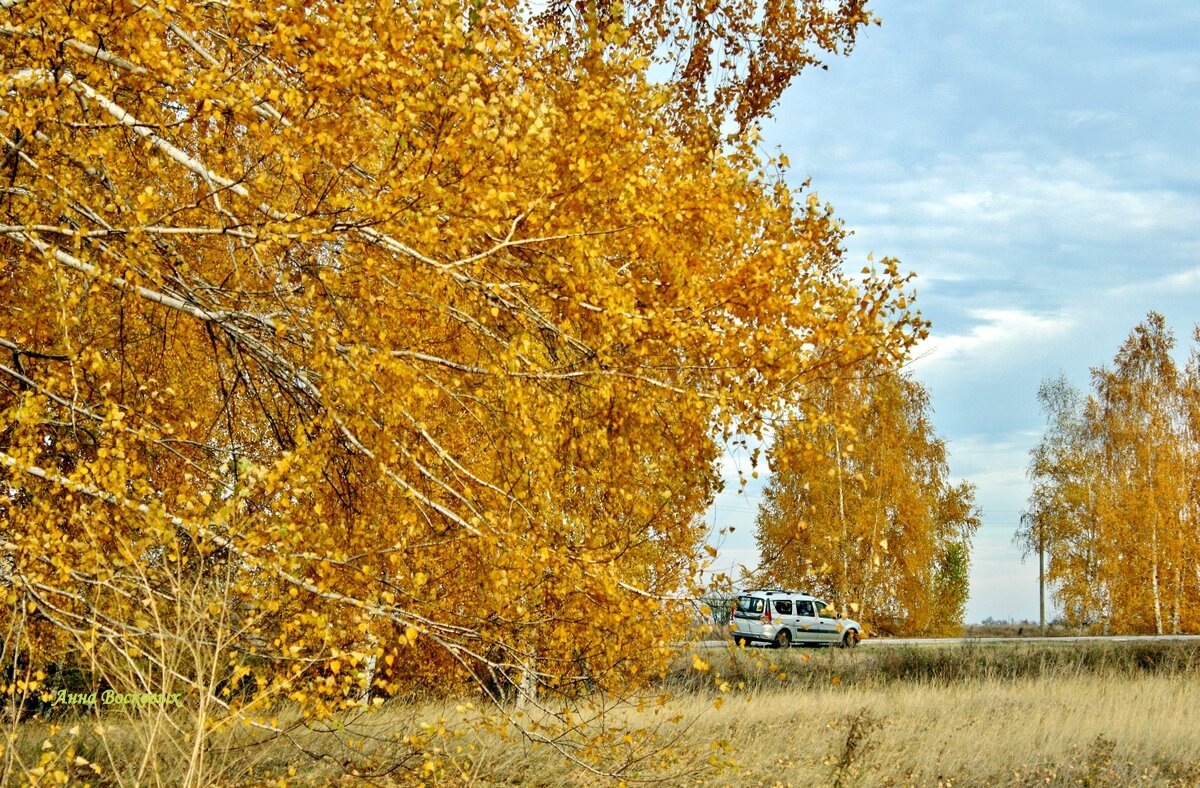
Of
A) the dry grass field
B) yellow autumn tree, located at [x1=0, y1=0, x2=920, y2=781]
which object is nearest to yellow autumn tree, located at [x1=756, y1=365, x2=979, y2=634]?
the dry grass field

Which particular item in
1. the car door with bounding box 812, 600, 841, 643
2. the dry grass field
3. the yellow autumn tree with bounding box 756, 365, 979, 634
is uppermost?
the yellow autumn tree with bounding box 756, 365, 979, 634

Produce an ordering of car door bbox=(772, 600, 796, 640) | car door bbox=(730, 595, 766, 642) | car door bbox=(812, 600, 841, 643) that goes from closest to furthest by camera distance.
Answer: car door bbox=(730, 595, 766, 642)
car door bbox=(772, 600, 796, 640)
car door bbox=(812, 600, 841, 643)

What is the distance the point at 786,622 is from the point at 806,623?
0.58 m

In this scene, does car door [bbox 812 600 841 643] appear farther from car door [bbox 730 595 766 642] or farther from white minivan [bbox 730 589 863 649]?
car door [bbox 730 595 766 642]

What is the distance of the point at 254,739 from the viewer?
6871 mm

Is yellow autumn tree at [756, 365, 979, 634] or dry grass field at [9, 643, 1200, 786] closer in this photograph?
dry grass field at [9, 643, 1200, 786]

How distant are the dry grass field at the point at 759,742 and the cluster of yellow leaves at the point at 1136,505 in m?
16.5

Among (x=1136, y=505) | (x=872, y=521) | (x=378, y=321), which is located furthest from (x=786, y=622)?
(x=378, y=321)

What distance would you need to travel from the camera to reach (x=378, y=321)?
5.14 metres

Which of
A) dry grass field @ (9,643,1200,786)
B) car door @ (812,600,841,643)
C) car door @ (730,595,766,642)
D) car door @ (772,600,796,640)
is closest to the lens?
dry grass field @ (9,643,1200,786)

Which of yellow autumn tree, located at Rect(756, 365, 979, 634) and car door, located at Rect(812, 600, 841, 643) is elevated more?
yellow autumn tree, located at Rect(756, 365, 979, 634)

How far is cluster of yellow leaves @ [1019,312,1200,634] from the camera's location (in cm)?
2802

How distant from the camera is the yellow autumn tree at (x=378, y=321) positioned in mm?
4711

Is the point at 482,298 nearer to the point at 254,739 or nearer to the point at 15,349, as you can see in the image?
the point at 15,349
